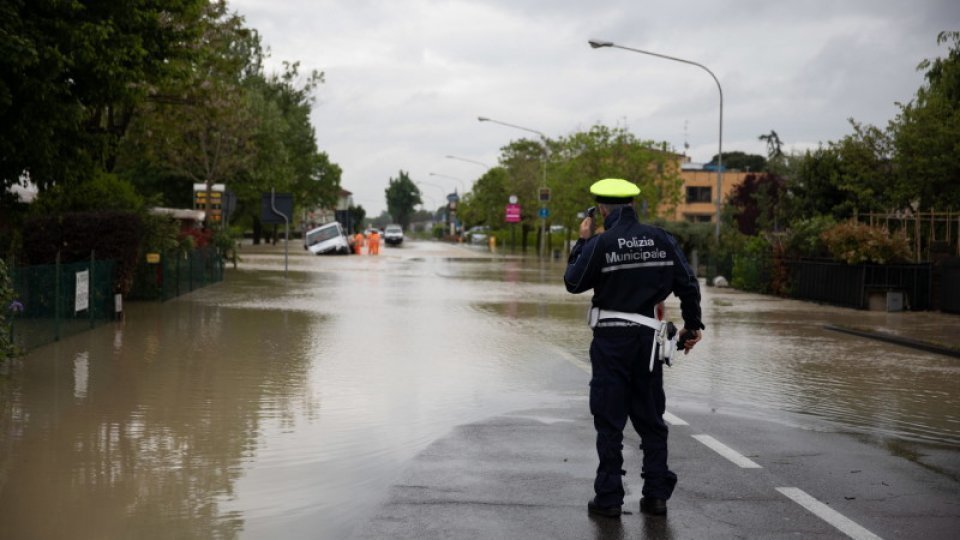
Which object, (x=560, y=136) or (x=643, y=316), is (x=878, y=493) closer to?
(x=643, y=316)

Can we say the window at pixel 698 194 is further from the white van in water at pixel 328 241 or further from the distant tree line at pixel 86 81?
the distant tree line at pixel 86 81

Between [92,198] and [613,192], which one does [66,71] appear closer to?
[92,198]

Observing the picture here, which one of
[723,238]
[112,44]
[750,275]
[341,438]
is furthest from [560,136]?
[341,438]

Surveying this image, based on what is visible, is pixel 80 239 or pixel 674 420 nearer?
pixel 674 420

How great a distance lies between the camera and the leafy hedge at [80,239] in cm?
1805

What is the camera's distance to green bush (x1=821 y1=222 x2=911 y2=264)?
2247 centimetres

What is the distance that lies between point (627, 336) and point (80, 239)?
46.8 ft

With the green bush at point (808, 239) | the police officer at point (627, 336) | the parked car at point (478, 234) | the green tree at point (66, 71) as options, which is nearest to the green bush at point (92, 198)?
the green tree at point (66, 71)

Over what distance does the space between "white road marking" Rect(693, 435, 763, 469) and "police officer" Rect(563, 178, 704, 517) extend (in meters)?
1.27

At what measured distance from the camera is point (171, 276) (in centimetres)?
2283

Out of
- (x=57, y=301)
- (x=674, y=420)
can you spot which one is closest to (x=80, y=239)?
Answer: (x=57, y=301)

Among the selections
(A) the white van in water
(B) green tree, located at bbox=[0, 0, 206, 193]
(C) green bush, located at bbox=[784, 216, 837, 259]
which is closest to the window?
(A) the white van in water

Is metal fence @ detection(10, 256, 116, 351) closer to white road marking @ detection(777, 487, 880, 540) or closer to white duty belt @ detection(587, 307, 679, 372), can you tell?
white duty belt @ detection(587, 307, 679, 372)

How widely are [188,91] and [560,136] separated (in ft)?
149
